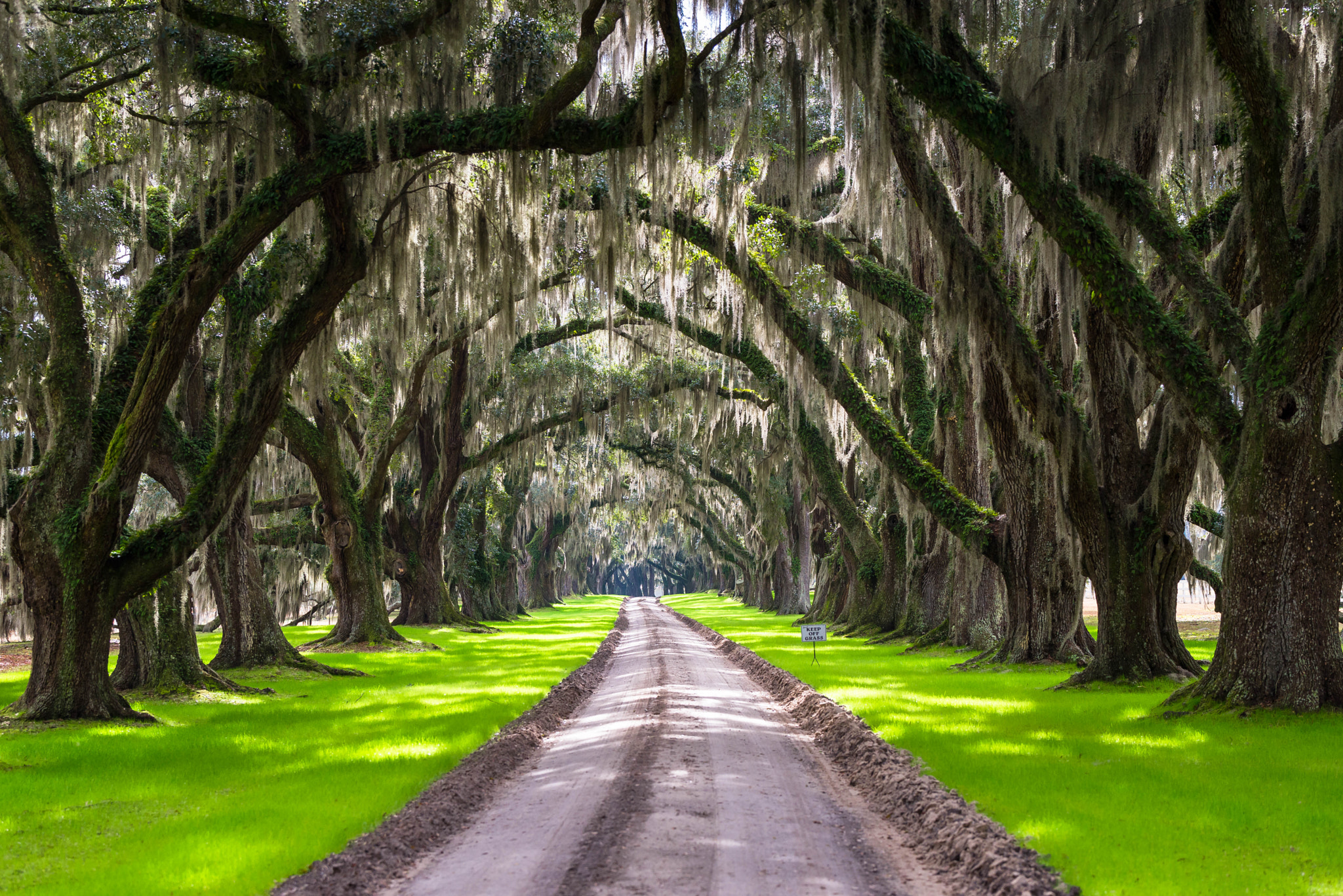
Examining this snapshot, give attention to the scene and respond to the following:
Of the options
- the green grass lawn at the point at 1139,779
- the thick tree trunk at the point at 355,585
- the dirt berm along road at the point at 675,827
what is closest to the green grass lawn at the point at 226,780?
the dirt berm along road at the point at 675,827

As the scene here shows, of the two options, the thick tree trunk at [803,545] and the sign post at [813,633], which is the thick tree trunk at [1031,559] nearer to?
the sign post at [813,633]

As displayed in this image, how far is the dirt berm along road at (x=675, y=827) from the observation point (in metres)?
4.16

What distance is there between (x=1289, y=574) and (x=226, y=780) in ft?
27.7

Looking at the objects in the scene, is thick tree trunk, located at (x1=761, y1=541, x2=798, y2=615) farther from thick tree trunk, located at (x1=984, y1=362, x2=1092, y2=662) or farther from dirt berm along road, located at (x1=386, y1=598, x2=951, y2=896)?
dirt berm along road, located at (x1=386, y1=598, x2=951, y2=896)

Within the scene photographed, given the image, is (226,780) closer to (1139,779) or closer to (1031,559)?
(1139,779)

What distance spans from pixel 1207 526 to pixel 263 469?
20.0 meters

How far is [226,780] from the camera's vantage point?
6.62 m

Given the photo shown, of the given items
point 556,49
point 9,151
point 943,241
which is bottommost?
point 943,241

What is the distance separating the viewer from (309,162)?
944 centimetres

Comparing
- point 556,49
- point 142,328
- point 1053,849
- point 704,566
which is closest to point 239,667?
point 142,328

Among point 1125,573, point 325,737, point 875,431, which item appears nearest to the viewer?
point 325,737

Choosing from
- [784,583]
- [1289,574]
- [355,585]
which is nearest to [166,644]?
[355,585]

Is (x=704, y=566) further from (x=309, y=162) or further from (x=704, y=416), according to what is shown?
(x=309, y=162)

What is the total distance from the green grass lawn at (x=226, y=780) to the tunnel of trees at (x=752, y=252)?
1553 mm
